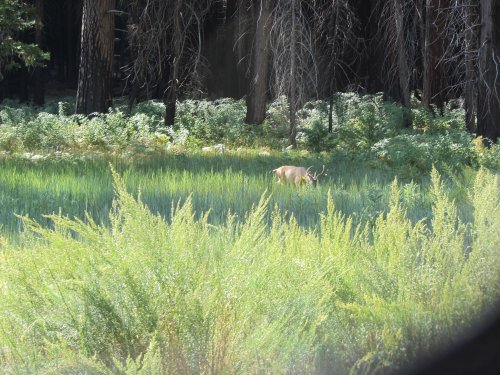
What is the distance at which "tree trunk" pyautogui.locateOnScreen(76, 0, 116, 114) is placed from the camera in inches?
763

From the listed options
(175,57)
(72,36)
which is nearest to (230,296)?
(175,57)

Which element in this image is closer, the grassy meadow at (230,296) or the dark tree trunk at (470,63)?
the grassy meadow at (230,296)

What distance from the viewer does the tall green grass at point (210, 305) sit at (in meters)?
3.86

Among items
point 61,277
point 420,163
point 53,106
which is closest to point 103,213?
point 61,277

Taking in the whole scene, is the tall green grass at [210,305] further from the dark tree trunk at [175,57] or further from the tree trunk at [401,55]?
the dark tree trunk at [175,57]

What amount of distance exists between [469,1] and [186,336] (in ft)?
42.8

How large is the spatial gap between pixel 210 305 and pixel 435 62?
20.4 m

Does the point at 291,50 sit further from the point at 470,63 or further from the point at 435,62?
the point at 435,62

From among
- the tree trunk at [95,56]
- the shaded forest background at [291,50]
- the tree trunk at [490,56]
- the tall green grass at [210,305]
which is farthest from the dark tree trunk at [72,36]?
the tall green grass at [210,305]

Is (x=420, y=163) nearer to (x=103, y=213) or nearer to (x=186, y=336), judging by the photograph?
(x=103, y=213)

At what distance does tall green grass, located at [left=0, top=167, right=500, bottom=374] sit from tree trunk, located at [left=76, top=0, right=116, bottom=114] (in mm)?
15341

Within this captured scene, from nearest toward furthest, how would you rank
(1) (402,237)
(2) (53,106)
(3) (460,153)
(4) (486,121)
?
(1) (402,237)
(3) (460,153)
(4) (486,121)
(2) (53,106)

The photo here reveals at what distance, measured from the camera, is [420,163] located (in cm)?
1260

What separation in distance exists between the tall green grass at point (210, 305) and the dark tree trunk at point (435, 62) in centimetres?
1644
